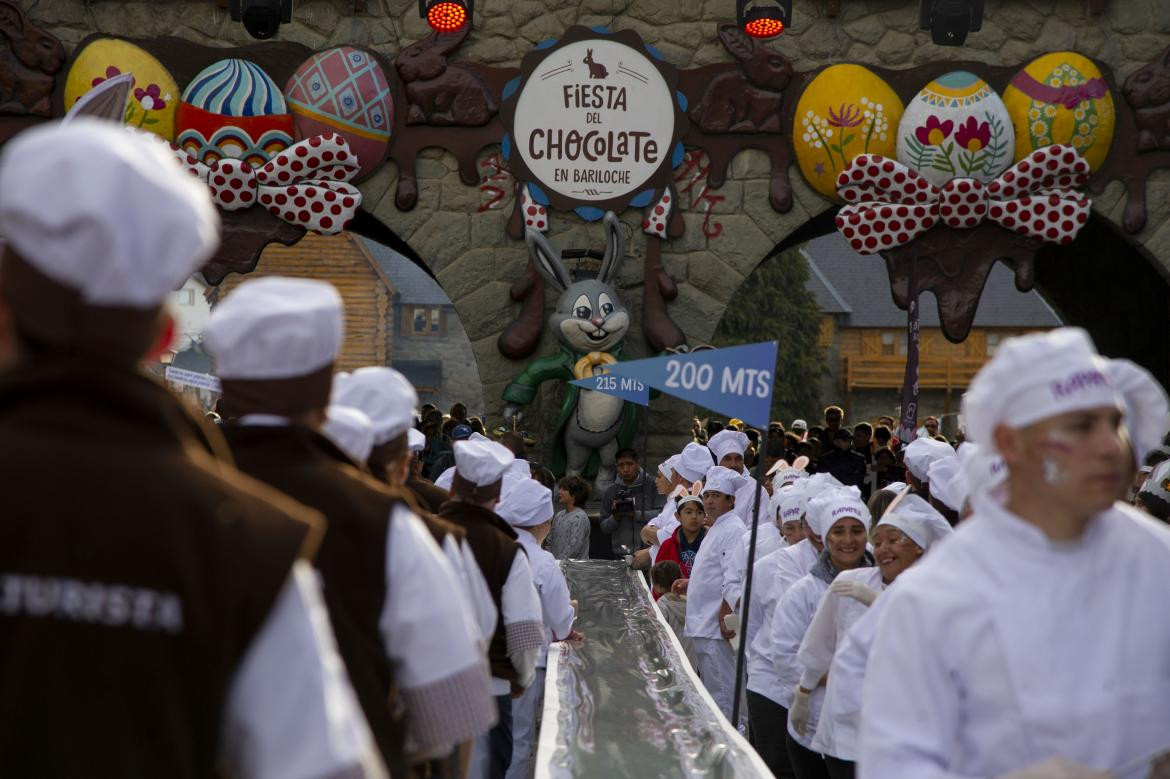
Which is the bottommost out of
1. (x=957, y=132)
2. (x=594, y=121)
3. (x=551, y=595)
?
(x=551, y=595)

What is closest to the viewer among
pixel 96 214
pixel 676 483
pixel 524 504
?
pixel 96 214

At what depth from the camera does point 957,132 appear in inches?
585

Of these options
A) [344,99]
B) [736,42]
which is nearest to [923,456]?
[736,42]

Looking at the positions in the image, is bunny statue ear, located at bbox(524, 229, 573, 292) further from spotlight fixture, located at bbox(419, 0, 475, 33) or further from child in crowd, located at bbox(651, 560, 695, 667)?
child in crowd, located at bbox(651, 560, 695, 667)

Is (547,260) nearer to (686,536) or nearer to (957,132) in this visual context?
(957,132)

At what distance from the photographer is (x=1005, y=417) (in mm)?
2500

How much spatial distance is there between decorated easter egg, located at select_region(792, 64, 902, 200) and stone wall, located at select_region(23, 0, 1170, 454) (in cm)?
23

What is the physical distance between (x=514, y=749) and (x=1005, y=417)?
486 cm

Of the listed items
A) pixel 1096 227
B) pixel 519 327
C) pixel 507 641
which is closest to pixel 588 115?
pixel 519 327

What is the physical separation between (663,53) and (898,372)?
40.3 m

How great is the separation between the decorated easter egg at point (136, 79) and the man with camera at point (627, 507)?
5.75 metres

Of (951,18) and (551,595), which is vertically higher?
(951,18)

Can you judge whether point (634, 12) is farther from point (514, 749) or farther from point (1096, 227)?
point (514, 749)

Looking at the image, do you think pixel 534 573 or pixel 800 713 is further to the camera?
pixel 534 573
